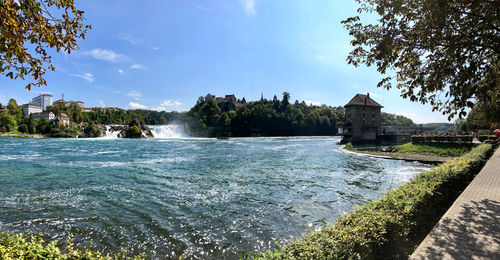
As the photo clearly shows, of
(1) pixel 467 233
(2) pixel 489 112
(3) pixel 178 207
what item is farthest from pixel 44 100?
(2) pixel 489 112

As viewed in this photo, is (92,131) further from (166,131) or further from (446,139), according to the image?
(446,139)

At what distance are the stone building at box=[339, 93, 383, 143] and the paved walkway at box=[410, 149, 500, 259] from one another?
6208cm

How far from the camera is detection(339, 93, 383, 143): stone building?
68988 mm

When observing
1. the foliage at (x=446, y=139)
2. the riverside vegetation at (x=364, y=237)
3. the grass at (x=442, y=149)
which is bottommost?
the grass at (x=442, y=149)

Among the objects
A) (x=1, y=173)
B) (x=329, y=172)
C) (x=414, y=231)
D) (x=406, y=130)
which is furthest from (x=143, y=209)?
(x=406, y=130)

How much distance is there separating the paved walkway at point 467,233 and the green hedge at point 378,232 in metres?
0.44

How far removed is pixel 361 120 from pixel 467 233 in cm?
7111

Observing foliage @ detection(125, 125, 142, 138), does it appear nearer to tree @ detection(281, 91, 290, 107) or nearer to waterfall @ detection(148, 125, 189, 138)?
waterfall @ detection(148, 125, 189, 138)

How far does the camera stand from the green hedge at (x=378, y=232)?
12.2 feet

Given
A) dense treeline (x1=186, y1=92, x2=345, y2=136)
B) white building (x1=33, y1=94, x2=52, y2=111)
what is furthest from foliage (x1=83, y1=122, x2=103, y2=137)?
white building (x1=33, y1=94, x2=52, y2=111)

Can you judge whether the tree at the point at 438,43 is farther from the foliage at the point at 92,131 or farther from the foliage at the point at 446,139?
the foliage at the point at 92,131

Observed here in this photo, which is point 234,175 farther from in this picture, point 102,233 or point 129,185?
point 102,233

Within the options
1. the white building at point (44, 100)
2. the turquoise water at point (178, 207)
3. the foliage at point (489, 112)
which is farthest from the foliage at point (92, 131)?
the white building at point (44, 100)

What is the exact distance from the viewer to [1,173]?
18.1m
